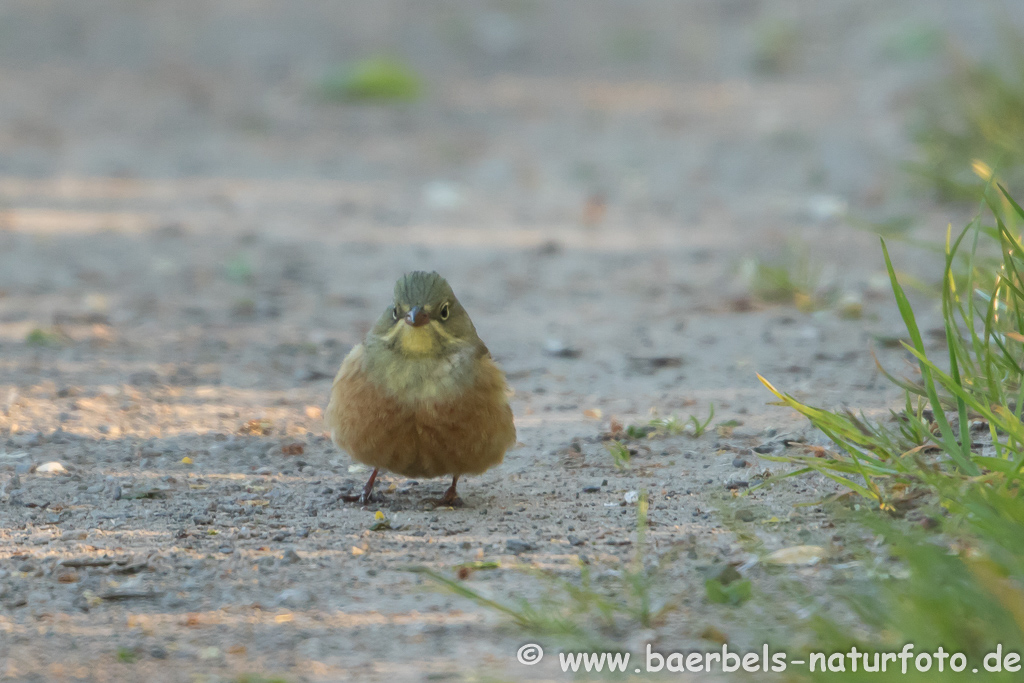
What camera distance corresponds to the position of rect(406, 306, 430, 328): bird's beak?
3802 millimetres

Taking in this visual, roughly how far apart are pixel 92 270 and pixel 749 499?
4806 mm

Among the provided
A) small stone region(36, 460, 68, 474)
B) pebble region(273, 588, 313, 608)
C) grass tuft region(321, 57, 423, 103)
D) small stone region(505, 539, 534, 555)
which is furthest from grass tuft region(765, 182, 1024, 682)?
grass tuft region(321, 57, 423, 103)

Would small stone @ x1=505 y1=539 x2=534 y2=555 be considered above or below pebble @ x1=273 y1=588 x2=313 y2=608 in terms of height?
above

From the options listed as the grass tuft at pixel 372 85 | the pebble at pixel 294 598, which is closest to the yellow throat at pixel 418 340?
the pebble at pixel 294 598

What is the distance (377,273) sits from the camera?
718 centimetres

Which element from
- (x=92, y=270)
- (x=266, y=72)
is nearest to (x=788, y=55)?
(x=266, y=72)

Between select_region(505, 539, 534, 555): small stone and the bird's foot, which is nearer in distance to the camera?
select_region(505, 539, 534, 555): small stone

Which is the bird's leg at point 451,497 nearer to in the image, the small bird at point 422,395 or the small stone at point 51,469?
the small bird at point 422,395

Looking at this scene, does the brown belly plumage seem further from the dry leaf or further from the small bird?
the dry leaf

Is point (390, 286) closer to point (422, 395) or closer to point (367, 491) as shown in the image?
point (367, 491)

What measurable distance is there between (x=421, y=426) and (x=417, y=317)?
361 mm

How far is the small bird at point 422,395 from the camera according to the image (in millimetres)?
3748

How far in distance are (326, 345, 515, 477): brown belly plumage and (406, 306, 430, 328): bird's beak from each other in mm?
228

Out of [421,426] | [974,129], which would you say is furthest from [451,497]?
[974,129]
